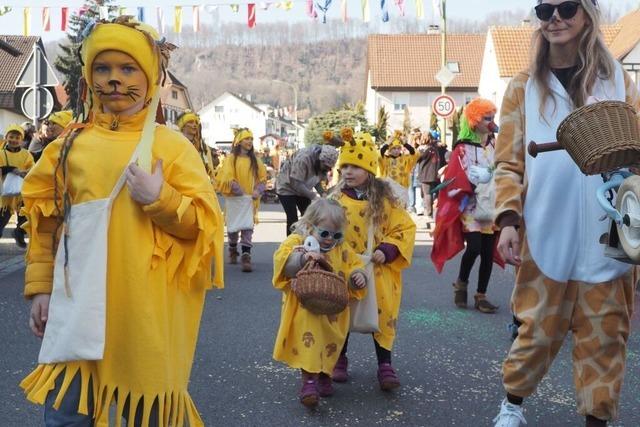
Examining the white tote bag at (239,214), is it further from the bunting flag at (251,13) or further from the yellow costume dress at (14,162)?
the bunting flag at (251,13)

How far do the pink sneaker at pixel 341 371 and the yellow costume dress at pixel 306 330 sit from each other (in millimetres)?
459

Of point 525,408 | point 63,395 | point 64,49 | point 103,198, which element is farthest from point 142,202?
point 64,49

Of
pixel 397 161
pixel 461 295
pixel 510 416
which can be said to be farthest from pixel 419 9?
pixel 510 416

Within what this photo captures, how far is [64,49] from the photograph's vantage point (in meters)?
43.8

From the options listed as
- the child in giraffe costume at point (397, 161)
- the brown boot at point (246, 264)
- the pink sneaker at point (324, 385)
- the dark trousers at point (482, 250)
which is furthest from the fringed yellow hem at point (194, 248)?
the child in giraffe costume at point (397, 161)

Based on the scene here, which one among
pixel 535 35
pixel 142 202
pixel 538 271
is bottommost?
pixel 538 271

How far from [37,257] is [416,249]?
391 inches

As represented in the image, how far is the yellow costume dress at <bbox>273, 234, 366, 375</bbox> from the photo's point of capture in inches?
172

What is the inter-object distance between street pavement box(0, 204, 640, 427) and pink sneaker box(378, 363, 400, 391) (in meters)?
0.06

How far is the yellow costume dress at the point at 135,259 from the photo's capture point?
2.68 metres

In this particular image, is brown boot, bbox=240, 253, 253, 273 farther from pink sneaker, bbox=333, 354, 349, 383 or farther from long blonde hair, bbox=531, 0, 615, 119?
long blonde hair, bbox=531, 0, 615, 119

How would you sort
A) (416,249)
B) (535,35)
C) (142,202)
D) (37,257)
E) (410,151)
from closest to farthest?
(142,202) → (37,257) → (535,35) → (416,249) → (410,151)

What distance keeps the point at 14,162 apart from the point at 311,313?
27.3 ft

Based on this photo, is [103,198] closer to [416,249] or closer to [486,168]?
[486,168]
